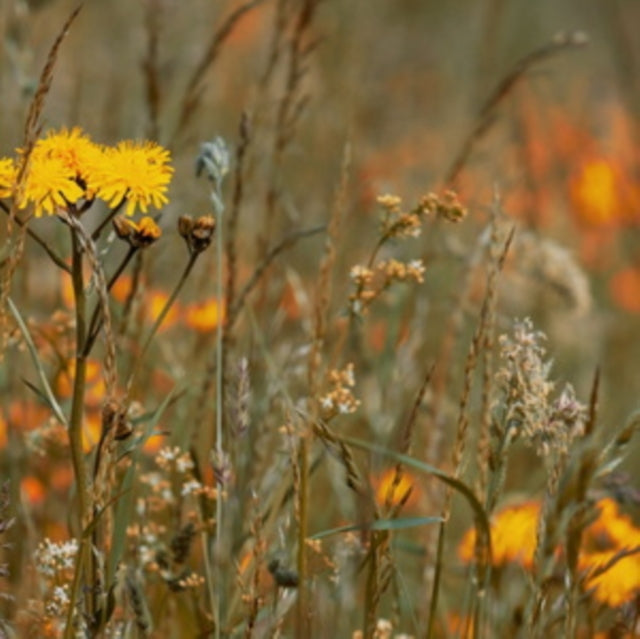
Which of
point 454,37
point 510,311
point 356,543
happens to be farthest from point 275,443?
→ point 454,37

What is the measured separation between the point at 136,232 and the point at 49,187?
0.09m

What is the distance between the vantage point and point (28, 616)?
1.34 meters

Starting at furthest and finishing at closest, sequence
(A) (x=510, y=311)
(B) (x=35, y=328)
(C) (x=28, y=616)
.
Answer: (A) (x=510, y=311)
(B) (x=35, y=328)
(C) (x=28, y=616)

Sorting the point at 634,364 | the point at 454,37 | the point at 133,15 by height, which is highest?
the point at 454,37

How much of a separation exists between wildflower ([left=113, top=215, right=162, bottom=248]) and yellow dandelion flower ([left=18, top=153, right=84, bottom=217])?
0.05m

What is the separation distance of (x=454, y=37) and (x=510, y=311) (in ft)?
18.6

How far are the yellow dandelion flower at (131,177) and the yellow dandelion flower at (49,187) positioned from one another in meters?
0.03

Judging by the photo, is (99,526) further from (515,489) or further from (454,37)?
(454,37)

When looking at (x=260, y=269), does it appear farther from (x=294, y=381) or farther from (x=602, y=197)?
(x=602, y=197)

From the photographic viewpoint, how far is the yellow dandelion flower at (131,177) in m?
1.22

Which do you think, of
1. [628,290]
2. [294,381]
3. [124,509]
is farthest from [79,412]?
[628,290]

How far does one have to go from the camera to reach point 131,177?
123 centimetres

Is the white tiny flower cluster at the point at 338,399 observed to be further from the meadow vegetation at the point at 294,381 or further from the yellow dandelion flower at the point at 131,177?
the yellow dandelion flower at the point at 131,177

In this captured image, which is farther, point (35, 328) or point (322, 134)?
point (322, 134)
